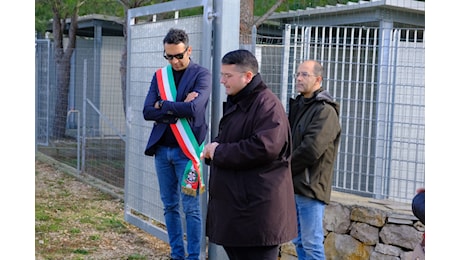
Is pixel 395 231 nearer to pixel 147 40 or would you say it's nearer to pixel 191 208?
pixel 191 208

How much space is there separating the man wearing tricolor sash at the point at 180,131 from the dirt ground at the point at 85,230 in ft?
3.44

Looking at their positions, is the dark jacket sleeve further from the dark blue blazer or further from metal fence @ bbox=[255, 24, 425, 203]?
metal fence @ bbox=[255, 24, 425, 203]

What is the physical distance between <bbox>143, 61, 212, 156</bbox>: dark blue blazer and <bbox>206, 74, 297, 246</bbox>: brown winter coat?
1481mm

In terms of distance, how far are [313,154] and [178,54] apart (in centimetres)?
159

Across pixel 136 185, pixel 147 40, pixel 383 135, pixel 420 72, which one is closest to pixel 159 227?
pixel 136 185

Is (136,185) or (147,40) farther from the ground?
(147,40)

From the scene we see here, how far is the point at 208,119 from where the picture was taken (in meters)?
6.18

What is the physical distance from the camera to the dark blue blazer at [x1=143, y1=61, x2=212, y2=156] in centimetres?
563

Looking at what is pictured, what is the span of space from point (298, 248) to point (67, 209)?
4.79 metres

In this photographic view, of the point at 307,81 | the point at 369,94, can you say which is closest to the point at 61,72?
the point at 369,94

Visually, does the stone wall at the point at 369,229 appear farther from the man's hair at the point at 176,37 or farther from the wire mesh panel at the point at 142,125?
the man's hair at the point at 176,37

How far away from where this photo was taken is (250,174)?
4039mm

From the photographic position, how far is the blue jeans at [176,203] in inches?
230

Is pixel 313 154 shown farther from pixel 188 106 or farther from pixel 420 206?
pixel 420 206
